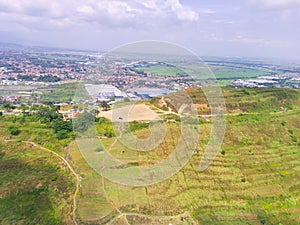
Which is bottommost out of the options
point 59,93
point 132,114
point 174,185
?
point 59,93

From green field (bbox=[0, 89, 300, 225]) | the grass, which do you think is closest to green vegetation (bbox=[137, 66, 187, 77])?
green field (bbox=[0, 89, 300, 225])

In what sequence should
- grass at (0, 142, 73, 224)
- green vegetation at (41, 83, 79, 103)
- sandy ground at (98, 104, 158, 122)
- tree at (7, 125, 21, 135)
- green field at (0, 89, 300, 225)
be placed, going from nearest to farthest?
1. grass at (0, 142, 73, 224)
2. green field at (0, 89, 300, 225)
3. sandy ground at (98, 104, 158, 122)
4. tree at (7, 125, 21, 135)
5. green vegetation at (41, 83, 79, 103)

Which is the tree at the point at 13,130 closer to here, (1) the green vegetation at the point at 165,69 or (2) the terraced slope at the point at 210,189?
(2) the terraced slope at the point at 210,189

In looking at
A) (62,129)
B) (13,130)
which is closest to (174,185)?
(62,129)

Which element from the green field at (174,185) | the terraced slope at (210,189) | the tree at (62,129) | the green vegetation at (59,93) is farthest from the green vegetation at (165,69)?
the green vegetation at (59,93)

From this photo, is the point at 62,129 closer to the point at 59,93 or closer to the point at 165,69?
the point at 165,69

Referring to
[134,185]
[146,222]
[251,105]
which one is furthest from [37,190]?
[251,105]

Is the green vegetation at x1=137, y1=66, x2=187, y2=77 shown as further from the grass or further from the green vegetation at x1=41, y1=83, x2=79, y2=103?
the green vegetation at x1=41, y1=83, x2=79, y2=103
